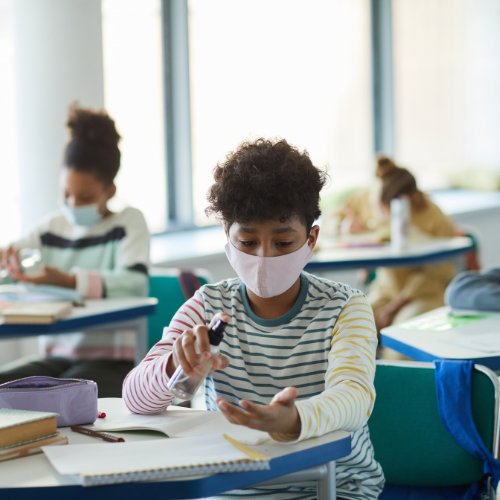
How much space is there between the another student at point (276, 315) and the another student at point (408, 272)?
2.26 metres

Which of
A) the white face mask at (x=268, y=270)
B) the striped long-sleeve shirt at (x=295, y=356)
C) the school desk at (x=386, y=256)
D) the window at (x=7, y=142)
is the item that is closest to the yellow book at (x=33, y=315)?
the striped long-sleeve shirt at (x=295, y=356)

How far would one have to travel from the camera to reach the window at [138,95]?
4406 millimetres

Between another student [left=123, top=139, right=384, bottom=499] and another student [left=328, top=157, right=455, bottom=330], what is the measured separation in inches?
89.0

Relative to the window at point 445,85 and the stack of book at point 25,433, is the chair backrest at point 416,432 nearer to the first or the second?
the stack of book at point 25,433

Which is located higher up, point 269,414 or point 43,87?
point 43,87

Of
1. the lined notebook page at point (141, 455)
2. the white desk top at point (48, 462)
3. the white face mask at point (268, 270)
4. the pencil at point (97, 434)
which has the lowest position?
the pencil at point (97, 434)

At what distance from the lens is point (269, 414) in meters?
1.02

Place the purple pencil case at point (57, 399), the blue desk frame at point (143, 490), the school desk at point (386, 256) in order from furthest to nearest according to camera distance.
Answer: the school desk at point (386, 256) → the purple pencil case at point (57, 399) → the blue desk frame at point (143, 490)

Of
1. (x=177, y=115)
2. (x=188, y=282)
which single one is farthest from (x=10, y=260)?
(x=177, y=115)

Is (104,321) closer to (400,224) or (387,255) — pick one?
(387,255)

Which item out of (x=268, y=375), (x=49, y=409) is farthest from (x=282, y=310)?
(x=49, y=409)

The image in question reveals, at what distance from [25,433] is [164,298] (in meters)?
Result: 1.61

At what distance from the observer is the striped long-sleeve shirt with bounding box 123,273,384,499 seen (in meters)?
1.26

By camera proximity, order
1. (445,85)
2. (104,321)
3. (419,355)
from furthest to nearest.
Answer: (445,85), (104,321), (419,355)
